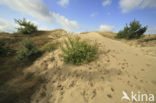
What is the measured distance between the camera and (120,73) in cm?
246

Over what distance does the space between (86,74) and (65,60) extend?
3.56 feet

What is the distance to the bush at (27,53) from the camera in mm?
3275

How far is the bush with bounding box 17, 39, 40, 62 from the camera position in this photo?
328cm

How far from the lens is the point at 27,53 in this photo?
3322mm

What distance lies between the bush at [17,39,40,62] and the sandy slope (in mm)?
628

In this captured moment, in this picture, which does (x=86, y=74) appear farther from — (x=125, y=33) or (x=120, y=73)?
(x=125, y=33)

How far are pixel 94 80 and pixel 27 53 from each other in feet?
11.1

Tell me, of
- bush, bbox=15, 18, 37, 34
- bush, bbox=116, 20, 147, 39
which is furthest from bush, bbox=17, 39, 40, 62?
bush, bbox=116, 20, 147, 39

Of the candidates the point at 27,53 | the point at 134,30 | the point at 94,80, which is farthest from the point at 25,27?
the point at 134,30

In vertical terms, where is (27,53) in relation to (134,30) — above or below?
below

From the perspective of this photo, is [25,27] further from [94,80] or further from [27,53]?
[94,80]

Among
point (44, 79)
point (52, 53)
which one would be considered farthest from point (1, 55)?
point (44, 79)

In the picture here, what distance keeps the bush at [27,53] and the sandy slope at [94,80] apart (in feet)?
2.06

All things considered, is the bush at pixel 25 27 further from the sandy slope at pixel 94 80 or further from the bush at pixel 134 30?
the bush at pixel 134 30
